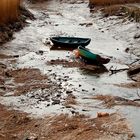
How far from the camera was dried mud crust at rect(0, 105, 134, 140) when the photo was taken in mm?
12984

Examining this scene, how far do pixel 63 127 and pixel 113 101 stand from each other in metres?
3.34

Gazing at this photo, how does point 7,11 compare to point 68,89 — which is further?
point 7,11

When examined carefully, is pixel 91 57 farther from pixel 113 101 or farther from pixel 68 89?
pixel 113 101

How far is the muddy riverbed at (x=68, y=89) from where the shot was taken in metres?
13.6

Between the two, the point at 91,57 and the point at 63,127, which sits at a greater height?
the point at 63,127

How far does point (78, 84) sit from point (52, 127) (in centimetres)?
535

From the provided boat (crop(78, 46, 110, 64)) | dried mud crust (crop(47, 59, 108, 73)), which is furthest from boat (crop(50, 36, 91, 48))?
boat (crop(78, 46, 110, 64))

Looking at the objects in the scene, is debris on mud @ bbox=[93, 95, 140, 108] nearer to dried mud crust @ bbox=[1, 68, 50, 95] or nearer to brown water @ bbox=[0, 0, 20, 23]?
dried mud crust @ bbox=[1, 68, 50, 95]

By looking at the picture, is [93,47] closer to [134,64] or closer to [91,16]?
[134,64]

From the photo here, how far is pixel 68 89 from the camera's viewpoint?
17.9 m

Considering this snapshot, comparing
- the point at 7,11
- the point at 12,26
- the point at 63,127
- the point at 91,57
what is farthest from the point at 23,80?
the point at 12,26

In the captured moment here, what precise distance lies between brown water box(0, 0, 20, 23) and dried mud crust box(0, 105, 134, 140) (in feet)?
50.3

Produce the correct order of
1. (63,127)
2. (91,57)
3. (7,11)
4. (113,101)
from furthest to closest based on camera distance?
(7,11) → (91,57) → (113,101) → (63,127)

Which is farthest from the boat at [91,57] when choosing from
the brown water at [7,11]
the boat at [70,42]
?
the brown water at [7,11]
